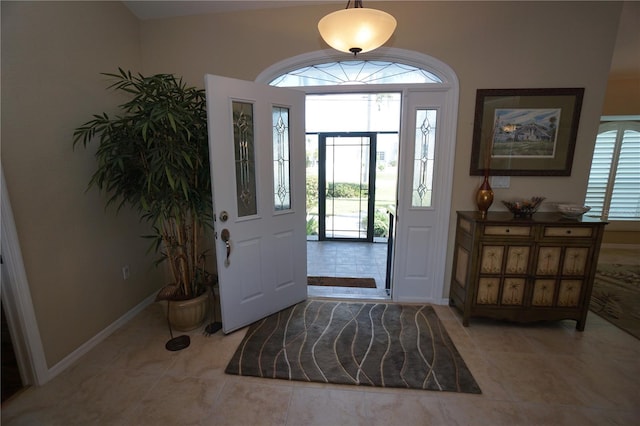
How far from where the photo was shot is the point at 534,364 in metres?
2.02

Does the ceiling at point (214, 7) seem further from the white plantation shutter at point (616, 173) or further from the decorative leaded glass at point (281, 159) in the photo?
the white plantation shutter at point (616, 173)

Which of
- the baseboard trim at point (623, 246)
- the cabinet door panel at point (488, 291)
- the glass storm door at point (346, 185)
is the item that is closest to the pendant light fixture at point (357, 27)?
the cabinet door panel at point (488, 291)

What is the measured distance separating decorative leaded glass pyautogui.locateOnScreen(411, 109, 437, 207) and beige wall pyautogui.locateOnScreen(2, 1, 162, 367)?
2839 millimetres

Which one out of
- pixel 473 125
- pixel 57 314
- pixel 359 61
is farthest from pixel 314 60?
pixel 57 314

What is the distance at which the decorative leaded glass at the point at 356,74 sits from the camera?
2639mm

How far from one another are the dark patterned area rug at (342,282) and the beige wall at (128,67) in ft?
4.77

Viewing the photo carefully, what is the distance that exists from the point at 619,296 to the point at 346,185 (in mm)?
3929

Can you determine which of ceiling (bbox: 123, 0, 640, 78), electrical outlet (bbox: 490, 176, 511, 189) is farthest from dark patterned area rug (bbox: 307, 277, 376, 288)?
ceiling (bbox: 123, 0, 640, 78)

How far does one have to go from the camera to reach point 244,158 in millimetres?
2346

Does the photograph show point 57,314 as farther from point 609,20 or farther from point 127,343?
point 609,20

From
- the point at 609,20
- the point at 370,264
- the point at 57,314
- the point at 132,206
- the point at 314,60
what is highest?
the point at 609,20

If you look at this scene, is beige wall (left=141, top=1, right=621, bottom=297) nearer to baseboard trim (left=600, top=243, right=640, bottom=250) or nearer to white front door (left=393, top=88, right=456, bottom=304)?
white front door (left=393, top=88, right=456, bottom=304)

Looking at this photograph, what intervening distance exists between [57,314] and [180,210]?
111cm

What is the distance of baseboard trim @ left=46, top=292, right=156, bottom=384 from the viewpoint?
1938 millimetres
